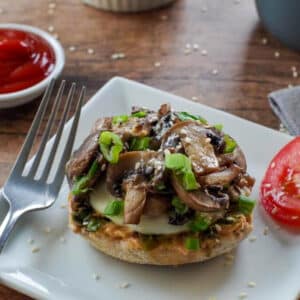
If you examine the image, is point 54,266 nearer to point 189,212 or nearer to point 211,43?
point 189,212

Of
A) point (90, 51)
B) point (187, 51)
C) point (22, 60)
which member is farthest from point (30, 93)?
point (187, 51)

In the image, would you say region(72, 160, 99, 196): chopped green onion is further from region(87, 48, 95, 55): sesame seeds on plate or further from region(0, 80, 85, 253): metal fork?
region(87, 48, 95, 55): sesame seeds on plate

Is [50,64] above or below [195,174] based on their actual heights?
below

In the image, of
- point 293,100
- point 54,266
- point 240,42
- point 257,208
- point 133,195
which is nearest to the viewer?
point 133,195

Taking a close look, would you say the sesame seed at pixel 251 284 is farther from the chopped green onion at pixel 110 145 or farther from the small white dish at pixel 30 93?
the small white dish at pixel 30 93

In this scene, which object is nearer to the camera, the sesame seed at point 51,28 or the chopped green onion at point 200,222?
the chopped green onion at point 200,222

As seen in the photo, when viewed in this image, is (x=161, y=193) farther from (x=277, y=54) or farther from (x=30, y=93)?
(x=277, y=54)

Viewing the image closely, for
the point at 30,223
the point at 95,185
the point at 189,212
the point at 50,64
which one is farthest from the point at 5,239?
the point at 50,64

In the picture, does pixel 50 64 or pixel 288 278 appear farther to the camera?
pixel 50 64

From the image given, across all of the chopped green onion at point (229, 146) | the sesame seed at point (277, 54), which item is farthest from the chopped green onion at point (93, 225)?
the sesame seed at point (277, 54)
